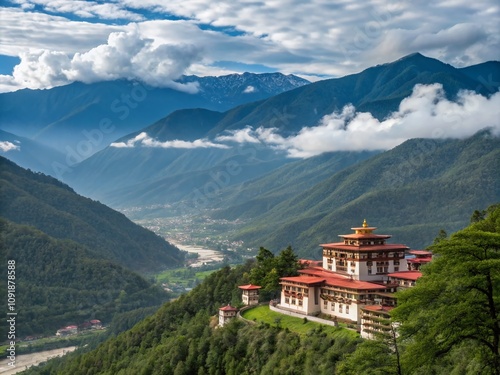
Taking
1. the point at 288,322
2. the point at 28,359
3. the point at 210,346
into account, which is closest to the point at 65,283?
the point at 28,359

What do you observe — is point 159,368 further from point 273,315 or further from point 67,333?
point 67,333

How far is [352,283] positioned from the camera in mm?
62938

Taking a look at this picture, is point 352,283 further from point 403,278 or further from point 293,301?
point 293,301

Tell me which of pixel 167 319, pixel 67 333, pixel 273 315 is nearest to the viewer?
pixel 273 315

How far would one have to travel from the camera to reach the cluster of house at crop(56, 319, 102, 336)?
140 meters

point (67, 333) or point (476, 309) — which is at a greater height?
point (476, 309)

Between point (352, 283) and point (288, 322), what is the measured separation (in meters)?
7.17

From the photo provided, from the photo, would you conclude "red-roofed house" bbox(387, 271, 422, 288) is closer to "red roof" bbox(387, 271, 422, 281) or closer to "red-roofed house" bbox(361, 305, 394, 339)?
"red roof" bbox(387, 271, 422, 281)

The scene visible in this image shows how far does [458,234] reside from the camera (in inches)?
947

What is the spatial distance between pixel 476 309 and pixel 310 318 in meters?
39.0

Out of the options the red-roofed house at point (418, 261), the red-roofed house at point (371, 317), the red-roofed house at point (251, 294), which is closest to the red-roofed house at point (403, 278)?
the red-roofed house at point (418, 261)

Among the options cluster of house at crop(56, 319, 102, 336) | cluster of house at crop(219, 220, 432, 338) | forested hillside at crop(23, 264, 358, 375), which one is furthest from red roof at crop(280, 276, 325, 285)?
cluster of house at crop(56, 319, 102, 336)

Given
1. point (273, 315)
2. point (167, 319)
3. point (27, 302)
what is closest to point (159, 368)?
point (273, 315)

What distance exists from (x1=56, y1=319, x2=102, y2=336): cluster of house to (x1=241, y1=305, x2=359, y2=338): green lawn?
80.9 metres
